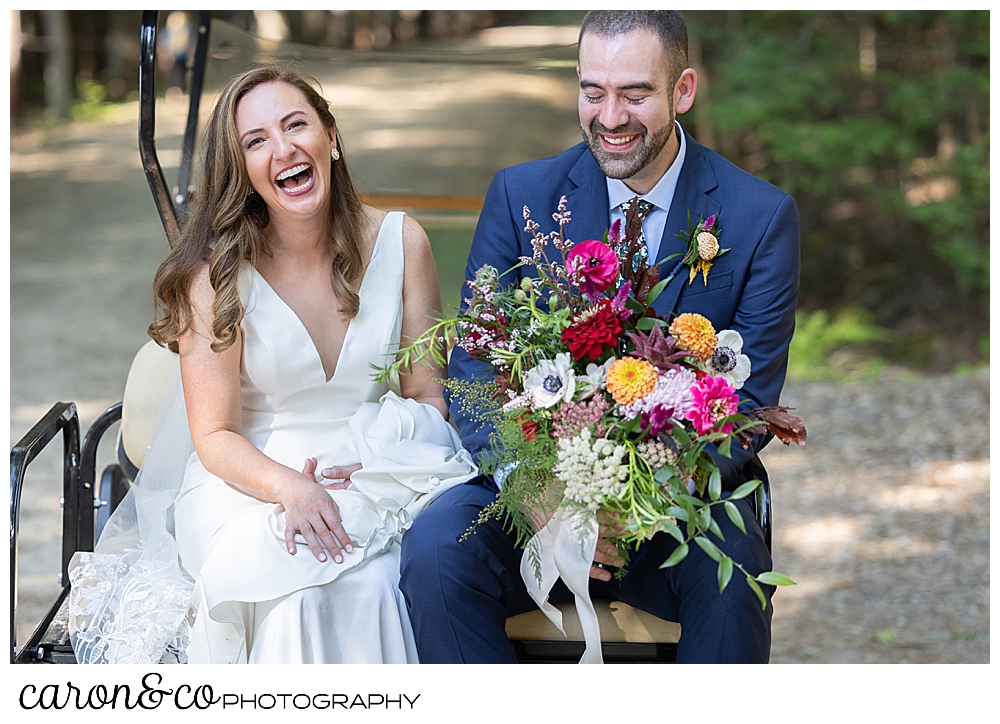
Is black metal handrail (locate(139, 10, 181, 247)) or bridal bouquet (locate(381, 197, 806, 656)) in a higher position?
black metal handrail (locate(139, 10, 181, 247))

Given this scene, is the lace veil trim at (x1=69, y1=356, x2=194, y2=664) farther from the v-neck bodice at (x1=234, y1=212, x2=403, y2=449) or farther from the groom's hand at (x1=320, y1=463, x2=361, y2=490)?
the groom's hand at (x1=320, y1=463, x2=361, y2=490)

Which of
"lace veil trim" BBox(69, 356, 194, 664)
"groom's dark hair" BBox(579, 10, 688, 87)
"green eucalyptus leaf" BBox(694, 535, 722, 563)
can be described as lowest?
"lace veil trim" BBox(69, 356, 194, 664)

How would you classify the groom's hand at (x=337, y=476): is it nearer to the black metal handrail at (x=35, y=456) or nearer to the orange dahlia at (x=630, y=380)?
the black metal handrail at (x=35, y=456)

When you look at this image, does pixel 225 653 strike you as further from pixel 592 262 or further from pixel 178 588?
pixel 592 262

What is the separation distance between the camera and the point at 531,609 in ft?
7.75

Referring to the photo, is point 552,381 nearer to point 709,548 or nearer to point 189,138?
point 709,548

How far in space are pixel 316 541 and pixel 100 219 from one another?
952 centimetres

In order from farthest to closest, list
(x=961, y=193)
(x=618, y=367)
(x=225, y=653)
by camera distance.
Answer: (x=961, y=193), (x=225, y=653), (x=618, y=367)

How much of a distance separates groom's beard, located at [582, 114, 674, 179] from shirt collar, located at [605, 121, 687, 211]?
94 millimetres

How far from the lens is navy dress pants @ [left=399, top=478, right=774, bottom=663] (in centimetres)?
213

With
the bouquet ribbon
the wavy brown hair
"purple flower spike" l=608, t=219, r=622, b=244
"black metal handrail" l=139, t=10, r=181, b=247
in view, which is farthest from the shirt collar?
"black metal handrail" l=139, t=10, r=181, b=247

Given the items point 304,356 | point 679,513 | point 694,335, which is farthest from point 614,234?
point 304,356

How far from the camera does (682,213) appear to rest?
2.55 metres
